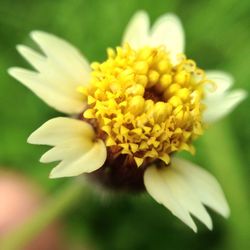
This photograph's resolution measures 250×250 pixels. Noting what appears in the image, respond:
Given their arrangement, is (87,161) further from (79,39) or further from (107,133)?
(79,39)

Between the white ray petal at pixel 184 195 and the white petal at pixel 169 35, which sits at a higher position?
the white petal at pixel 169 35

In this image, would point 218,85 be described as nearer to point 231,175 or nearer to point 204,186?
point 204,186

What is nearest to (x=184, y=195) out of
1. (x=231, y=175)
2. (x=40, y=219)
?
(x=40, y=219)

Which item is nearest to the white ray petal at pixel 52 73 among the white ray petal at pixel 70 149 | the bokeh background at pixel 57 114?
the white ray petal at pixel 70 149

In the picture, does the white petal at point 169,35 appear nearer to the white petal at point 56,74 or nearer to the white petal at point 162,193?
the white petal at point 56,74

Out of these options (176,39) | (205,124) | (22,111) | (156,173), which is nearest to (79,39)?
(22,111)

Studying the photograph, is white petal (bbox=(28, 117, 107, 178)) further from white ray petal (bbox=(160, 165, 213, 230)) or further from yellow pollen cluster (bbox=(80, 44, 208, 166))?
white ray petal (bbox=(160, 165, 213, 230))

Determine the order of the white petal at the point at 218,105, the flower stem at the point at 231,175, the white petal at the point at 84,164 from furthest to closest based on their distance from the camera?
the flower stem at the point at 231,175, the white petal at the point at 218,105, the white petal at the point at 84,164
